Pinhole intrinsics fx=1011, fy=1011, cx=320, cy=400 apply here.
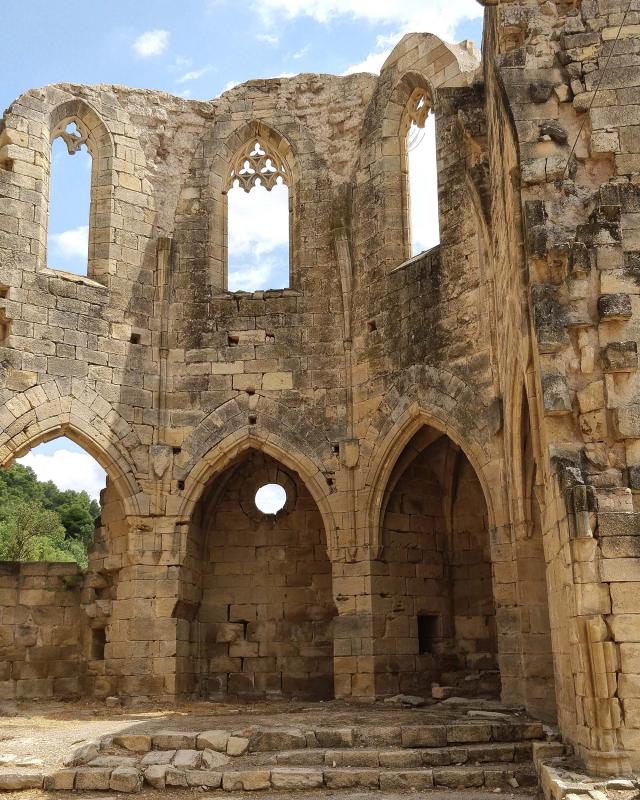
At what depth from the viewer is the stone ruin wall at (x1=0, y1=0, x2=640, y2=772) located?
11.8 metres

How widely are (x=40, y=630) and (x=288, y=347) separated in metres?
5.25

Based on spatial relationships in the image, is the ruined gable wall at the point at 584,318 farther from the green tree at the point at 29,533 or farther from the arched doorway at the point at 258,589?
the green tree at the point at 29,533

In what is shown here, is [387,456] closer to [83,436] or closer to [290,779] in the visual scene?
[83,436]

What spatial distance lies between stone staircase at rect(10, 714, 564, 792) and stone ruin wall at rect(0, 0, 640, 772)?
1.82 m

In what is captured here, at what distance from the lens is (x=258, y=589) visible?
14.6 meters

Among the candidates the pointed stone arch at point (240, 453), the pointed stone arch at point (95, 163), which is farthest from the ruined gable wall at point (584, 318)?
the pointed stone arch at point (95, 163)

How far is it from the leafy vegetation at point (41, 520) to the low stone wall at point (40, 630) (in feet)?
23.9

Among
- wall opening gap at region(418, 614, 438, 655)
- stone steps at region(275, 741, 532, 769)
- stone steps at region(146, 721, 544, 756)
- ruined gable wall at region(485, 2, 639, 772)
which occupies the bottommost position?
stone steps at region(275, 741, 532, 769)

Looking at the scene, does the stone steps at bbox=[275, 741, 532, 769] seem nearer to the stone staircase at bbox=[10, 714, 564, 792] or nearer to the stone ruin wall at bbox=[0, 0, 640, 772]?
the stone staircase at bbox=[10, 714, 564, 792]

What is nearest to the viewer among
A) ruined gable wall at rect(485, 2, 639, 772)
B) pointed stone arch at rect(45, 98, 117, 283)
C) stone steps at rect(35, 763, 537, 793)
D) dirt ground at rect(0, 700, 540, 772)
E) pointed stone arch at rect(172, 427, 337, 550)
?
ruined gable wall at rect(485, 2, 639, 772)

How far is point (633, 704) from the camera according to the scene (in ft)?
23.2

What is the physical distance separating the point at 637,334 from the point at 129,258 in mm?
8348

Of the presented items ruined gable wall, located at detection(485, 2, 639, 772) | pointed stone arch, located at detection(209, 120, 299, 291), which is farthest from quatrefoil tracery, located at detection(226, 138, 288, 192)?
ruined gable wall, located at detection(485, 2, 639, 772)

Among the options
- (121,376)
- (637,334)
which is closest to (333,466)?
(121,376)
